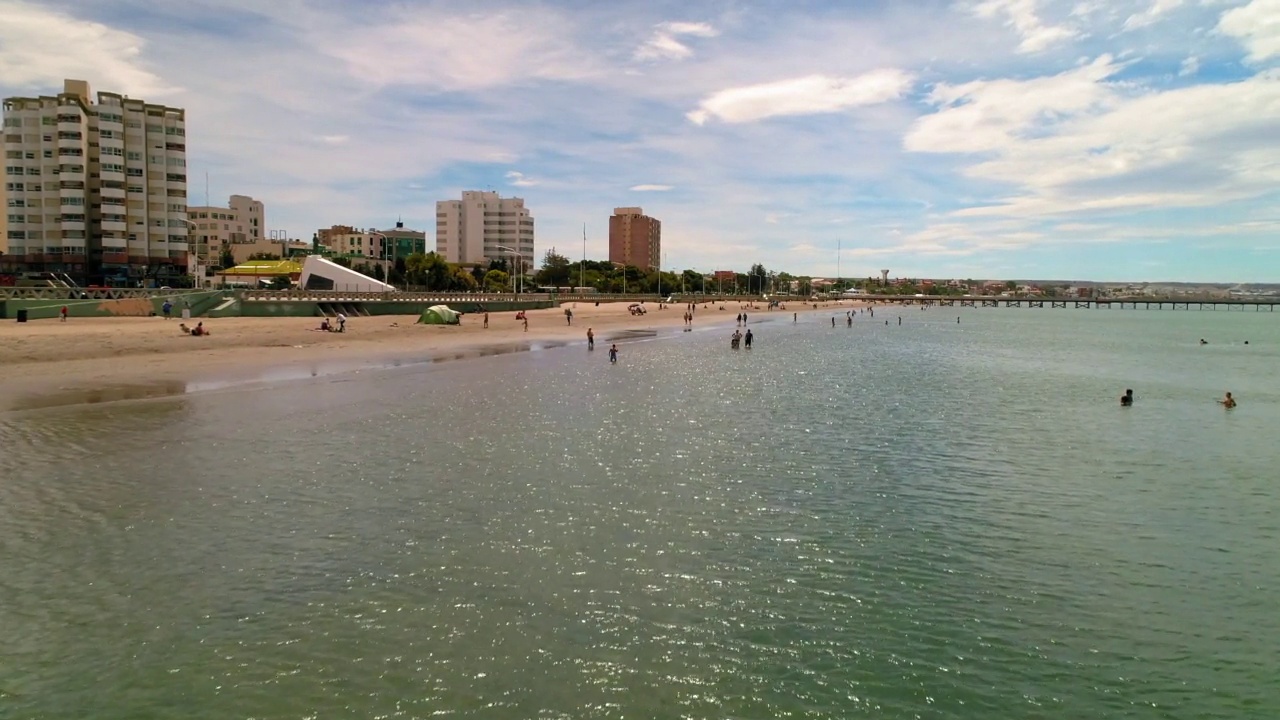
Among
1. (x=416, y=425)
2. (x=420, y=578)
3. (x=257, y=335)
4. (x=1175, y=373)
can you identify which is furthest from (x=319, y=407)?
(x=1175, y=373)

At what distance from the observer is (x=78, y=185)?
86.7m

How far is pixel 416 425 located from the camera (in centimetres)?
2333

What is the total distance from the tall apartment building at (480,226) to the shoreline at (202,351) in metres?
134

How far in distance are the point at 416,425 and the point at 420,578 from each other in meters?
12.6

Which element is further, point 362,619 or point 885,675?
point 362,619

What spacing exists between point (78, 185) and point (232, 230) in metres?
79.0

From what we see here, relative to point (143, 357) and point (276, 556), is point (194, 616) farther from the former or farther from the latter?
point (143, 357)

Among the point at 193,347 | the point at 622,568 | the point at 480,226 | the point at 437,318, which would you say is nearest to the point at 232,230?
the point at 480,226

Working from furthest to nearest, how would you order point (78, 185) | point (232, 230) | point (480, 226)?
1. point (480, 226)
2. point (232, 230)
3. point (78, 185)

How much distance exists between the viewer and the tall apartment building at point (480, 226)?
196875 mm

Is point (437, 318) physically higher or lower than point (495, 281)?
lower

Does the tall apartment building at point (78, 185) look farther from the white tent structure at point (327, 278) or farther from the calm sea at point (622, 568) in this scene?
the calm sea at point (622, 568)

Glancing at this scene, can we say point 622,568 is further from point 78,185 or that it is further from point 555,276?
point 555,276

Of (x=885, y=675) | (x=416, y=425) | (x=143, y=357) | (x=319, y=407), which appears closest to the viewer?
(x=885, y=675)
